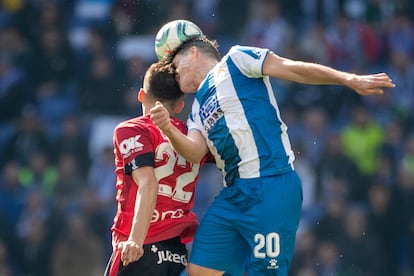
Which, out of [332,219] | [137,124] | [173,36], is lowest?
[332,219]

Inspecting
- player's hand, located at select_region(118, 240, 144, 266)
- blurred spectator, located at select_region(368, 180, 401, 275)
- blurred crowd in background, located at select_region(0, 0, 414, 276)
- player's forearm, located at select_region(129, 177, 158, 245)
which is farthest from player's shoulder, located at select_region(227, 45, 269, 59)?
blurred spectator, located at select_region(368, 180, 401, 275)

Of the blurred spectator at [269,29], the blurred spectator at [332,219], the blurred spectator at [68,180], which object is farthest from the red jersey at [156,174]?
the blurred spectator at [269,29]

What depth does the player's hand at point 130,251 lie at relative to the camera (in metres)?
6.38

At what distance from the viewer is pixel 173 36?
7.22 meters

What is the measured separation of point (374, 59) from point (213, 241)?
322 inches

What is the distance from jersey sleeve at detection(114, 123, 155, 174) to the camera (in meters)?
6.62

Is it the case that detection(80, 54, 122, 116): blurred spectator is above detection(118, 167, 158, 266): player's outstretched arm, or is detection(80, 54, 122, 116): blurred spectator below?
below

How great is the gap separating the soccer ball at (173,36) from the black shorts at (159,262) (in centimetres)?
121

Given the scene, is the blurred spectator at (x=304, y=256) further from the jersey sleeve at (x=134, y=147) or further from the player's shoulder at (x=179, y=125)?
the jersey sleeve at (x=134, y=147)

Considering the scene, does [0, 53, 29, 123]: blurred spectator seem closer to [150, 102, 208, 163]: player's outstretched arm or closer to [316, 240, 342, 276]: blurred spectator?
[316, 240, 342, 276]: blurred spectator

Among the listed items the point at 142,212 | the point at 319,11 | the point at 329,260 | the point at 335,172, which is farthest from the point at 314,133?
the point at 142,212

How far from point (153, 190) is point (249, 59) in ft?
3.19

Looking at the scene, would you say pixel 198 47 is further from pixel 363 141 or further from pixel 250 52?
pixel 363 141

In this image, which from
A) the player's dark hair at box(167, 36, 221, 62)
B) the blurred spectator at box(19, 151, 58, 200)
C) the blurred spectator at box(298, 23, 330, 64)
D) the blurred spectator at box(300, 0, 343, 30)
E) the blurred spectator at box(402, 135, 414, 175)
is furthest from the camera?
the blurred spectator at box(300, 0, 343, 30)
